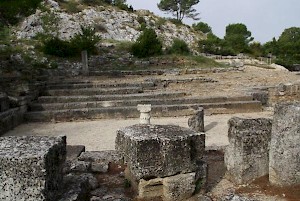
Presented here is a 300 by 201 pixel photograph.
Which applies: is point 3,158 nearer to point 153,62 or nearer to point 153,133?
point 153,133

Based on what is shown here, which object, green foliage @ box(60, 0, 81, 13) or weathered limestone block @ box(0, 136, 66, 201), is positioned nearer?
weathered limestone block @ box(0, 136, 66, 201)

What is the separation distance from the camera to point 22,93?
43.0ft

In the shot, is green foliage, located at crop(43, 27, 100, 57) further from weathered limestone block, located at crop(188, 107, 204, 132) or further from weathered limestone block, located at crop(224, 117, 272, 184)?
weathered limestone block, located at crop(224, 117, 272, 184)

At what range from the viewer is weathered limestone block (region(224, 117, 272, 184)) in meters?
5.06

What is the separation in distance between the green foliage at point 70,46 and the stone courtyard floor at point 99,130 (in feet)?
41.6

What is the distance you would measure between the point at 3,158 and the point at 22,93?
33.8ft

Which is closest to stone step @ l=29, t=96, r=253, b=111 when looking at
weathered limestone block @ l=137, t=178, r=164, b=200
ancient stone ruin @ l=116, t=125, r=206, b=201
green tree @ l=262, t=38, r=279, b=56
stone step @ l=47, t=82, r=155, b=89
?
stone step @ l=47, t=82, r=155, b=89

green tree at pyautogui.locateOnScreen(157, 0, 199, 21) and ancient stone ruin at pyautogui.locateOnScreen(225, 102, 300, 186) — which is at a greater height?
green tree at pyautogui.locateOnScreen(157, 0, 199, 21)

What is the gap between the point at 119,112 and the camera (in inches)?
495

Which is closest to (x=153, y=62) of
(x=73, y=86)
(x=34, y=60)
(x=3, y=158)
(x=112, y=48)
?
(x=112, y=48)

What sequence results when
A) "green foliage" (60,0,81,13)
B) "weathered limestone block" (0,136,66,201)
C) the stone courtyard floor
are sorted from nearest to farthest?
1. "weathered limestone block" (0,136,66,201)
2. the stone courtyard floor
3. "green foliage" (60,0,81,13)

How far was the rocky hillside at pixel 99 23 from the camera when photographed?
31.1 meters

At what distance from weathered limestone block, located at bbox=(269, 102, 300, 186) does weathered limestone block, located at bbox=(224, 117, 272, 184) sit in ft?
0.98

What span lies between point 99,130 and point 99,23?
2896 cm
